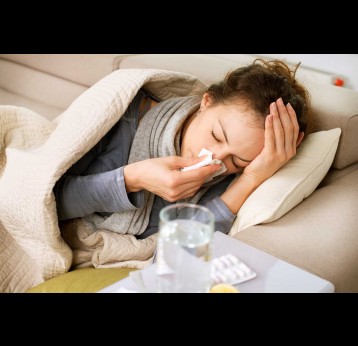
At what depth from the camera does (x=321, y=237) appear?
106cm

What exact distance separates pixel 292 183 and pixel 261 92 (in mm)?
257

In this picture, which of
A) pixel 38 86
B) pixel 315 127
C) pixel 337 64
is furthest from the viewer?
pixel 38 86

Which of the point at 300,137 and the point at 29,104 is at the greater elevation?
the point at 300,137

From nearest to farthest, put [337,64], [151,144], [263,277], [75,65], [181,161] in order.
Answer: [263,277] < [181,161] < [151,144] < [337,64] < [75,65]

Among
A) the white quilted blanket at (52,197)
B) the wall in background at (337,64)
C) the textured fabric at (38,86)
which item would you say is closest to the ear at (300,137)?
the white quilted blanket at (52,197)

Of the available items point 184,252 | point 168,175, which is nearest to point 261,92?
point 168,175

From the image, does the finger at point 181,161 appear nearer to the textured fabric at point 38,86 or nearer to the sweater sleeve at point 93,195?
the sweater sleeve at point 93,195

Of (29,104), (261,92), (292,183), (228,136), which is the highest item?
(261,92)

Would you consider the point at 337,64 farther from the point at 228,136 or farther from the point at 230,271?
the point at 230,271
